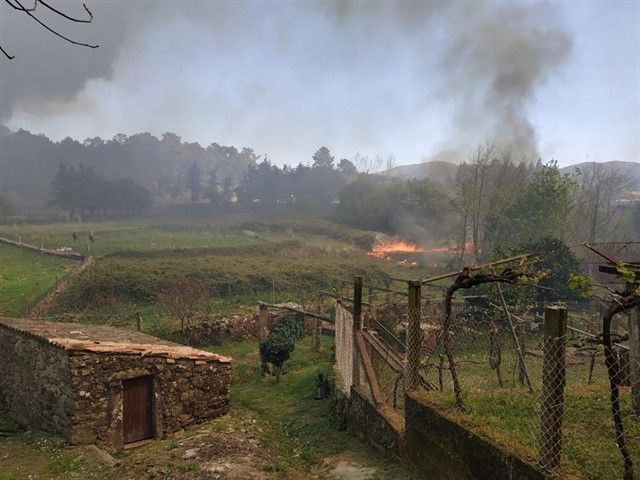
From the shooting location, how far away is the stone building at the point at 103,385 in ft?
39.7

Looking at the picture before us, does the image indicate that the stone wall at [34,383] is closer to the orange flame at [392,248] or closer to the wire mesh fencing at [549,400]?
the wire mesh fencing at [549,400]

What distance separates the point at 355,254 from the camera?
155 ft

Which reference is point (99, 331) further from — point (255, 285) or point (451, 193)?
point (451, 193)

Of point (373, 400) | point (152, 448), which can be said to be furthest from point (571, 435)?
point (152, 448)

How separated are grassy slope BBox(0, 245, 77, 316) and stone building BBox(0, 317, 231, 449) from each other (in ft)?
36.8

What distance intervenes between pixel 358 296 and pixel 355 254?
35961 mm

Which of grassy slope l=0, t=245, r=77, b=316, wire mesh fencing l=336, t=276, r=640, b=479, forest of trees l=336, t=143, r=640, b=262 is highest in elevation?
forest of trees l=336, t=143, r=640, b=262

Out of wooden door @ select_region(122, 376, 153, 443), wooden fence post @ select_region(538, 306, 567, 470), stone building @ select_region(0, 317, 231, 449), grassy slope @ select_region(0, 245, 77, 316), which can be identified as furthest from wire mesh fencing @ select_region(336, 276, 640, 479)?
grassy slope @ select_region(0, 245, 77, 316)

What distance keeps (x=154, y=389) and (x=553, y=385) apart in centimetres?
1126

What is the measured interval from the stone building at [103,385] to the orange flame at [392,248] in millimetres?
35971

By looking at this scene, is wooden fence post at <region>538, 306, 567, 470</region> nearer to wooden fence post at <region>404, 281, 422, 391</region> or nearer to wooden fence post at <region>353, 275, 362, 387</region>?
wooden fence post at <region>404, 281, 422, 391</region>

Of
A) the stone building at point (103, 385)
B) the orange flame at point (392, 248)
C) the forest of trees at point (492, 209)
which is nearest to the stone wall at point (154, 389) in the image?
the stone building at point (103, 385)

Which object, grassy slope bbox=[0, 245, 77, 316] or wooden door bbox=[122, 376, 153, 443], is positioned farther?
grassy slope bbox=[0, 245, 77, 316]

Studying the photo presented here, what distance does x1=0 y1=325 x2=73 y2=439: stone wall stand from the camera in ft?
40.0
